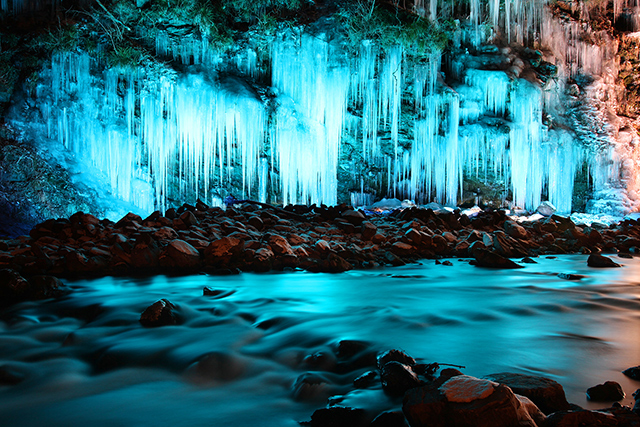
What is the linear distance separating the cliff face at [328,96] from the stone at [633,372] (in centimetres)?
1005

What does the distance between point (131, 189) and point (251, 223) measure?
27.4 ft

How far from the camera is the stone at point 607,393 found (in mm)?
1494

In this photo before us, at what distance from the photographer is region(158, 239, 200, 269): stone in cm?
485

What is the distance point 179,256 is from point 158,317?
2214 mm

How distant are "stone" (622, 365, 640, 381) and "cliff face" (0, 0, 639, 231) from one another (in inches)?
396

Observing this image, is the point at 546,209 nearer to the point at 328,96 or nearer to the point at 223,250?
the point at 328,96

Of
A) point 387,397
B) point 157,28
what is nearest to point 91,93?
point 157,28

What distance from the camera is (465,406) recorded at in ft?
4.11

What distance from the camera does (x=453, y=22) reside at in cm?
1173

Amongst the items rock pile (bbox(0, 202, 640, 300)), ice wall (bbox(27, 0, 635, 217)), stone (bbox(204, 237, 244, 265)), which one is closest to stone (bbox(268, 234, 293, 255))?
rock pile (bbox(0, 202, 640, 300))

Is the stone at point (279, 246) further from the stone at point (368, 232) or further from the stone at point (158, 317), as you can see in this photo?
the stone at point (158, 317)

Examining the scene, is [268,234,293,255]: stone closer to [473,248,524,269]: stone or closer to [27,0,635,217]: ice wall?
[473,248,524,269]: stone

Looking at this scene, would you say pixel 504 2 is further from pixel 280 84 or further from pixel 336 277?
pixel 336 277

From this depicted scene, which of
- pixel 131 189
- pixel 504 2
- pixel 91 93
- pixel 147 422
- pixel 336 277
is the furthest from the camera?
pixel 131 189
